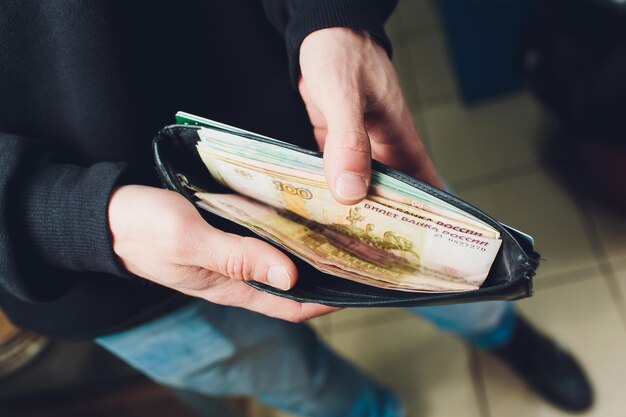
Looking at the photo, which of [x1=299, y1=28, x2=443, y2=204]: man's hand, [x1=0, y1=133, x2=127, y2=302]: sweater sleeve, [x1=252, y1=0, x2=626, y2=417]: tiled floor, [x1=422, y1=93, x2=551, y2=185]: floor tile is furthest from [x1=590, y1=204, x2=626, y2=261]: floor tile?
[x1=0, y1=133, x2=127, y2=302]: sweater sleeve

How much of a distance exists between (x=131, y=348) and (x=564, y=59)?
115 cm

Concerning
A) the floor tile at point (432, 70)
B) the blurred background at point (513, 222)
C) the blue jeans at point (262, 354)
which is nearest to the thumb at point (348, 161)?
the blue jeans at point (262, 354)

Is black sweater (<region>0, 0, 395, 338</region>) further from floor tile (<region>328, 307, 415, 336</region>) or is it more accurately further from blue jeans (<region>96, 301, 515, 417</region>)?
floor tile (<region>328, 307, 415, 336</region>)

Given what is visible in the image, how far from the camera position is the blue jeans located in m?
0.88

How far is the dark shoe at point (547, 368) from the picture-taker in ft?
4.26

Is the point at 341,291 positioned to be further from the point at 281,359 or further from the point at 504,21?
the point at 504,21

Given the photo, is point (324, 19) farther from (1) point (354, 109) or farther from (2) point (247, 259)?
(2) point (247, 259)

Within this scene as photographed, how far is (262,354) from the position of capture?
1.00 m

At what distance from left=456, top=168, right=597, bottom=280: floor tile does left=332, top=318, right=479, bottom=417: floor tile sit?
335 mm

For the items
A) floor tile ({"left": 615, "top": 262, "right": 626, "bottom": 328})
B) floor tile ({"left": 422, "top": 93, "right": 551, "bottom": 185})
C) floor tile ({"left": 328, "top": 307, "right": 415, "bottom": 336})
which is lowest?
floor tile ({"left": 328, "top": 307, "right": 415, "bottom": 336})

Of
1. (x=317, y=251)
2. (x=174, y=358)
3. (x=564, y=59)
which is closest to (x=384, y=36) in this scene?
(x=317, y=251)

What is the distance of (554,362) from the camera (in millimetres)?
1330

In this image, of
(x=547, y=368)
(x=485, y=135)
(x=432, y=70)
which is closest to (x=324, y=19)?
(x=547, y=368)

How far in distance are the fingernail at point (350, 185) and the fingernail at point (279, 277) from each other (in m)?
0.12
